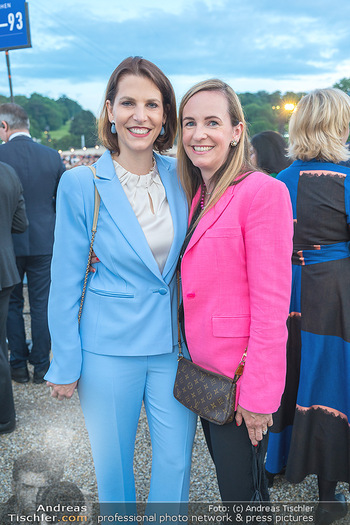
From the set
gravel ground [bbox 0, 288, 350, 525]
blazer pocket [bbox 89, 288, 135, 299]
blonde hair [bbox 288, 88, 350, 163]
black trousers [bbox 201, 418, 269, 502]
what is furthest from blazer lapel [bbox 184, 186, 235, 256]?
gravel ground [bbox 0, 288, 350, 525]

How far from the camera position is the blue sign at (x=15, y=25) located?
537cm

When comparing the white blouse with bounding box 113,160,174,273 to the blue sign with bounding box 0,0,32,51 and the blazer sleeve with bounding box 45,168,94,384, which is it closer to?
the blazer sleeve with bounding box 45,168,94,384

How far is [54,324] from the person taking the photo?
171 cm

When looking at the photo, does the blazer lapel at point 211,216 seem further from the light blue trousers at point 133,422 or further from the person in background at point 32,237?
the person in background at point 32,237

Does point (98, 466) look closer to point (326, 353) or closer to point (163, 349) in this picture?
point (163, 349)

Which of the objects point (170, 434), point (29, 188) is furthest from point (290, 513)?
point (29, 188)

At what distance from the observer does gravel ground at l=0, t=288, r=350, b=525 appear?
250 centimetres

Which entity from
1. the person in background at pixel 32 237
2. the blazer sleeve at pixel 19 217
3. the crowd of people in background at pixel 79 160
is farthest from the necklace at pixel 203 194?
the crowd of people in background at pixel 79 160

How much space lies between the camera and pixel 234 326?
1549 mm

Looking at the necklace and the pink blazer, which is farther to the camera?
the necklace

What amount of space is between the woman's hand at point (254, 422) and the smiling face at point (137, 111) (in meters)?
1.12

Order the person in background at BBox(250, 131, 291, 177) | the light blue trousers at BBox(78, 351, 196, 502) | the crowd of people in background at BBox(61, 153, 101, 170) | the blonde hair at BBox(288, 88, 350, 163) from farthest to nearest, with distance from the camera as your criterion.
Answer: the crowd of people in background at BBox(61, 153, 101, 170), the person in background at BBox(250, 131, 291, 177), the blonde hair at BBox(288, 88, 350, 163), the light blue trousers at BBox(78, 351, 196, 502)

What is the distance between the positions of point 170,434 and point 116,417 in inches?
9.4

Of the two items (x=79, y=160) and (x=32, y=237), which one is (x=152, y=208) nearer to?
(x=32, y=237)
